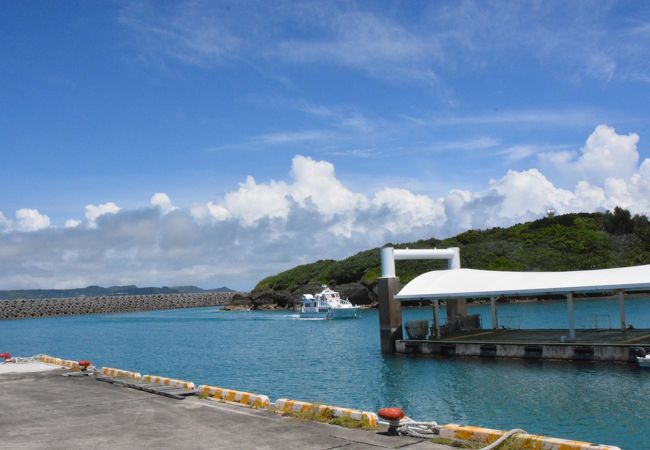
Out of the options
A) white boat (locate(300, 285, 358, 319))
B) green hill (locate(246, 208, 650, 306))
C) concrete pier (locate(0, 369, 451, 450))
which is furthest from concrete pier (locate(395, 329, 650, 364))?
green hill (locate(246, 208, 650, 306))

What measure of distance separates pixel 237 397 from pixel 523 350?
24269mm

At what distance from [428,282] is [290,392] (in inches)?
663

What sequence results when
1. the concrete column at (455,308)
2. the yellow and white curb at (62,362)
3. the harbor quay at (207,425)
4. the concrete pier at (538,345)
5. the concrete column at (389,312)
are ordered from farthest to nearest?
the concrete column at (455,308), the concrete column at (389,312), the concrete pier at (538,345), the yellow and white curb at (62,362), the harbor quay at (207,425)

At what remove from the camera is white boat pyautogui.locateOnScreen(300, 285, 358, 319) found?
381 ft

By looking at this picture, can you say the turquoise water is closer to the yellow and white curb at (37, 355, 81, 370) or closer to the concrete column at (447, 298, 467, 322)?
the concrete column at (447, 298, 467, 322)

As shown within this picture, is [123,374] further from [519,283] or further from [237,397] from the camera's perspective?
[519,283]

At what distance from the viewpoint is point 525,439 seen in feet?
49.0

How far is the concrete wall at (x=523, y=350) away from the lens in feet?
123

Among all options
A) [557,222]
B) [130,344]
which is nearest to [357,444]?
[130,344]

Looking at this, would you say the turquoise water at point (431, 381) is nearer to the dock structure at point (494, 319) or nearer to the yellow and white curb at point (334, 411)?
the dock structure at point (494, 319)

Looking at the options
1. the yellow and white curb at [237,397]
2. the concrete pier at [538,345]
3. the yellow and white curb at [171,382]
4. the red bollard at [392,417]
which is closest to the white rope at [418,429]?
the red bollard at [392,417]

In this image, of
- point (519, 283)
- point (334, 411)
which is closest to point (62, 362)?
point (334, 411)

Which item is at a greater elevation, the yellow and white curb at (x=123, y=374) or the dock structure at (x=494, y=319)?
the dock structure at (x=494, y=319)

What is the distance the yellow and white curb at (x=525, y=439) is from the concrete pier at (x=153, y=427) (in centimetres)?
74
